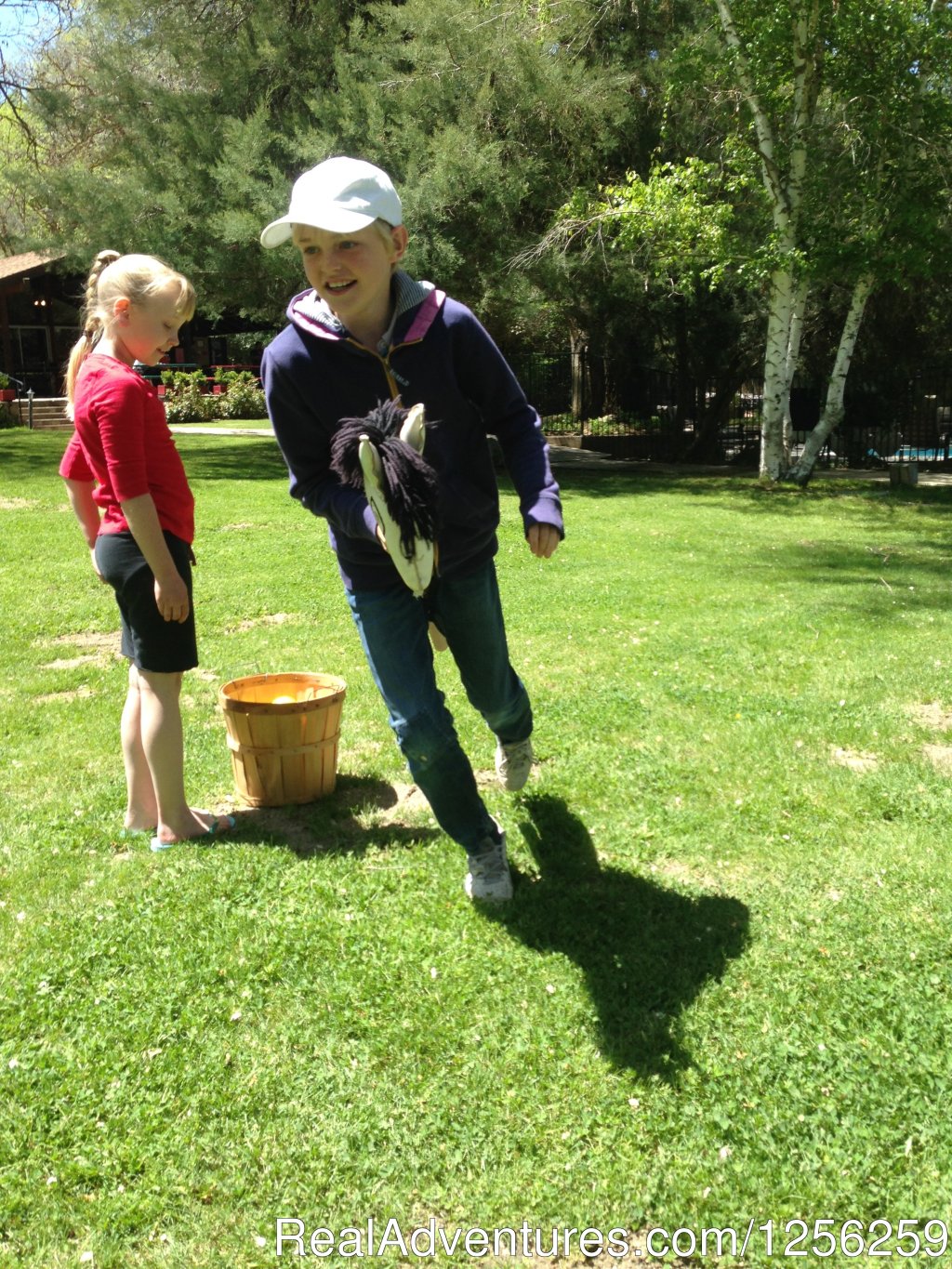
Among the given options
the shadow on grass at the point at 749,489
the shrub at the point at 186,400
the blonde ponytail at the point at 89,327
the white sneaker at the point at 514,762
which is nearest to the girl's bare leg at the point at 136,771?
the blonde ponytail at the point at 89,327

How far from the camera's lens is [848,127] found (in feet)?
47.2

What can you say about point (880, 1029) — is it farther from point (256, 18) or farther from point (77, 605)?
point (256, 18)

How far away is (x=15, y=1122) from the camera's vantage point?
257cm

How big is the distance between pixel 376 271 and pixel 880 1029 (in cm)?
247

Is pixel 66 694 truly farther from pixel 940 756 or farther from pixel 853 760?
pixel 940 756

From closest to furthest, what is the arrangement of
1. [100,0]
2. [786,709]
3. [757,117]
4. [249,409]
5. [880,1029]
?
[880,1029]
[786,709]
[757,117]
[100,0]
[249,409]

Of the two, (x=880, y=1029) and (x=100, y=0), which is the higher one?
(x=100, y=0)

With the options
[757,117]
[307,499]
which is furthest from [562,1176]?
[757,117]

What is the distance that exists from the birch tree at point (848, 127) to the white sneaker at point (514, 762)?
474 inches

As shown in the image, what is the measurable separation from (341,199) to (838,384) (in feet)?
47.0

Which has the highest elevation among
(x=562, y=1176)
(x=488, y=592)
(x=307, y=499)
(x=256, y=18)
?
(x=256, y=18)

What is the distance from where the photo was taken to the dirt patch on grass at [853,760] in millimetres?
4590

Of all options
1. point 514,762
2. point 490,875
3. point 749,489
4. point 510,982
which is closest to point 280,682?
point 514,762

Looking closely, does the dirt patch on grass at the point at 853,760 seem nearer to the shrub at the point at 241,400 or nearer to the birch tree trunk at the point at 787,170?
the birch tree trunk at the point at 787,170
